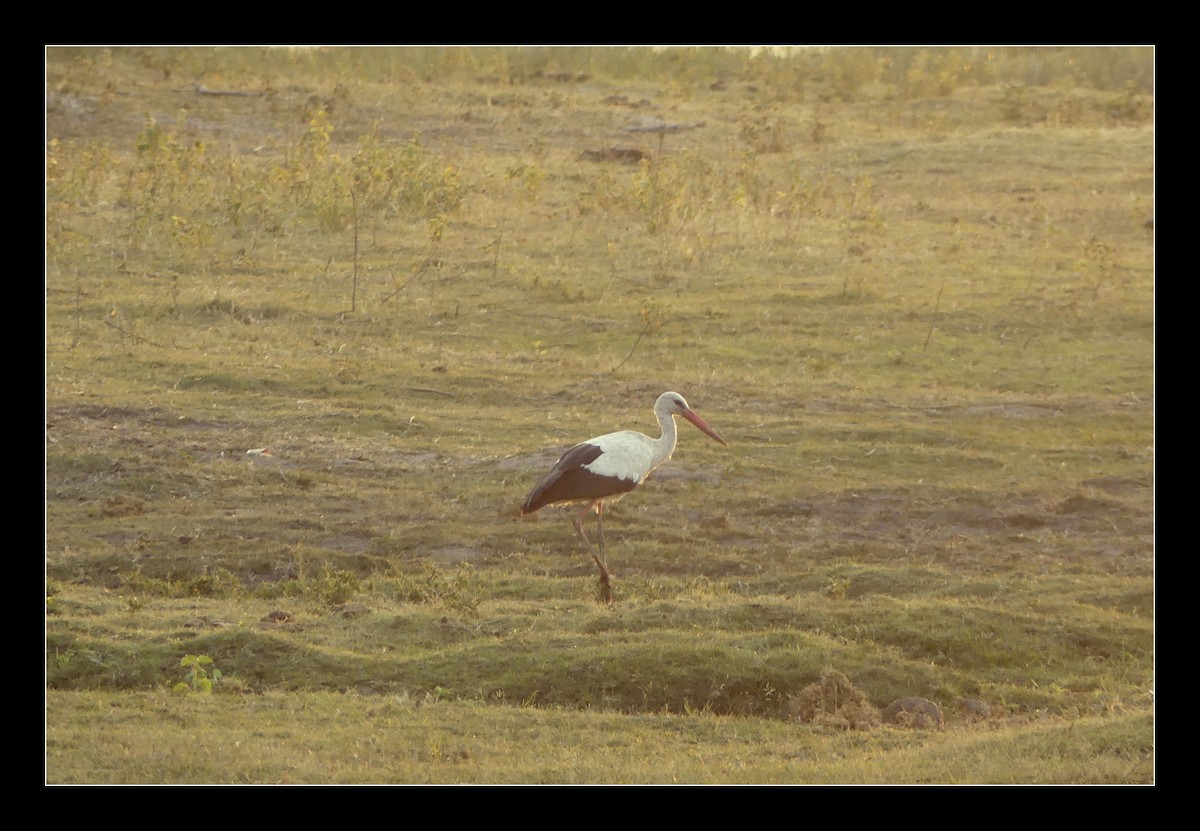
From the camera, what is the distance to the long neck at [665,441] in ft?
33.9

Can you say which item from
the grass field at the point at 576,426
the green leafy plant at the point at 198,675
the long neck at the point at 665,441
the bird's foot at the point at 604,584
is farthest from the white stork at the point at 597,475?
the green leafy plant at the point at 198,675

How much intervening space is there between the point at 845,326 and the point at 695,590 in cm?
702

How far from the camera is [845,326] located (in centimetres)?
1642

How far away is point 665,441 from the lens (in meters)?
10.4

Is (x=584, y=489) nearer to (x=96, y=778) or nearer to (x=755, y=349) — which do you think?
(x=96, y=778)

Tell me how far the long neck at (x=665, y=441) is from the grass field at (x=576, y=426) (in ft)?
2.40

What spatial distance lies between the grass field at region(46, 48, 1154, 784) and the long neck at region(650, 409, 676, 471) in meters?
0.73

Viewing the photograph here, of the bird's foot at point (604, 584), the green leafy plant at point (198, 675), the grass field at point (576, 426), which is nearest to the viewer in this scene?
the grass field at point (576, 426)

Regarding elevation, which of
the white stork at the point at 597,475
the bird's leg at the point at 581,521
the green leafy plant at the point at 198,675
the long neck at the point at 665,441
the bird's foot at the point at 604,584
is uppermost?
the long neck at the point at 665,441

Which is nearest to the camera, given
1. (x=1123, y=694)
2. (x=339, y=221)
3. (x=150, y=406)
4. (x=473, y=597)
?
(x=1123, y=694)

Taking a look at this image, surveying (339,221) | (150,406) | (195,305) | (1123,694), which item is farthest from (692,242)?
(1123,694)

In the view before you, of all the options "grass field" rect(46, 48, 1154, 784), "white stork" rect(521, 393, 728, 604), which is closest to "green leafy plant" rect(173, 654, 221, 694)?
"grass field" rect(46, 48, 1154, 784)

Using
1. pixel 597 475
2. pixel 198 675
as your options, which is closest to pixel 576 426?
pixel 597 475

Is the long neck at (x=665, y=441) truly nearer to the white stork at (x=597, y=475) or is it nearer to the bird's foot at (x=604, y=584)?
the white stork at (x=597, y=475)
